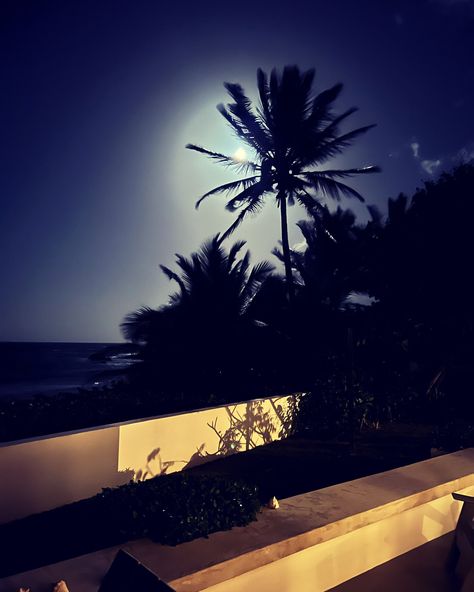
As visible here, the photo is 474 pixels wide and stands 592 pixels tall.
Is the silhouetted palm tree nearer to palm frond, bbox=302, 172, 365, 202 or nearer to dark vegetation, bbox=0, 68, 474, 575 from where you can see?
dark vegetation, bbox=0, 68, 474, 575

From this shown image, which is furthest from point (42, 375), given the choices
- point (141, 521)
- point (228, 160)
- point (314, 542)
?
point (314, 542)

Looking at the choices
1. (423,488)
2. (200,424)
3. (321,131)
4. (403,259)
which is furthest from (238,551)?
(321,131)

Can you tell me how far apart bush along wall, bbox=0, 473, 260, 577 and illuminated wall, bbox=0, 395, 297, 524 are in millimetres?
367

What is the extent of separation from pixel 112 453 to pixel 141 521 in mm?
2202

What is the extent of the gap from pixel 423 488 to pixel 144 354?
8.52 metres

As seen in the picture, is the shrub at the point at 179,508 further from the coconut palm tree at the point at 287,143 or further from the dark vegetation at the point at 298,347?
the coconut palm tree at the point at 287,143

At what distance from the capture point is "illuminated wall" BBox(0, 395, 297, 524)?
176 inches

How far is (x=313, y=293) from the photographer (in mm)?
12234

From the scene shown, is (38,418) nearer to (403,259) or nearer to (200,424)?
(200,424)

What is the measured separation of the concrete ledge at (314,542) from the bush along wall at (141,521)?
10 centimetres

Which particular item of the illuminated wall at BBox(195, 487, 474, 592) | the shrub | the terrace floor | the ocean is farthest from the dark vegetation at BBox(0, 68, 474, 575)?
the ocean

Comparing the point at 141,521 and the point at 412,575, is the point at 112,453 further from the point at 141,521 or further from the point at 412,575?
the point at 412,575

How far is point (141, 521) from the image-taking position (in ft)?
→ 10.1

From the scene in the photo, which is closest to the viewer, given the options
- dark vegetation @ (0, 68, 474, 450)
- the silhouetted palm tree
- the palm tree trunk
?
dark vegetation @ (0, 68, 474, 450)
